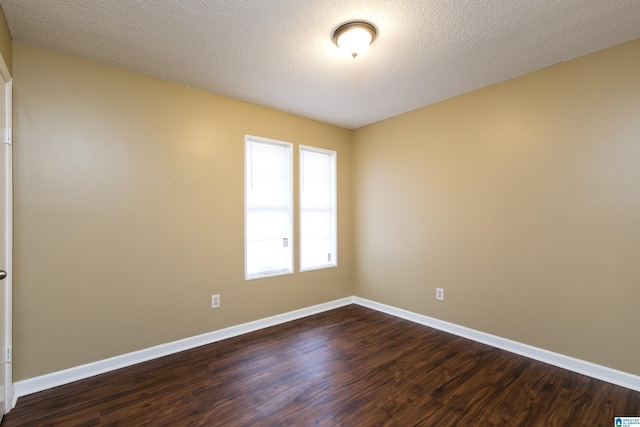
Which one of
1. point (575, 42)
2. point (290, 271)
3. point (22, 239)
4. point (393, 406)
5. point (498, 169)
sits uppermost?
point (575, 42)

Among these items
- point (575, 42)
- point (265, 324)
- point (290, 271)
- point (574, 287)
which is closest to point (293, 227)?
point (290, 271)

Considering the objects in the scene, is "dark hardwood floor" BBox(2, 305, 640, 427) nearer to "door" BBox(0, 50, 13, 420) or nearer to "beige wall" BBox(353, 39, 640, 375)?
"door" BBox(0, 50, 13, 420)

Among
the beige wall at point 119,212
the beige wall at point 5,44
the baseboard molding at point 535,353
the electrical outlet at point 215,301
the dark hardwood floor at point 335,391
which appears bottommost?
the dark hardwood floor at point 335,391

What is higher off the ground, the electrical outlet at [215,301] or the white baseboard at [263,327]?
the electrical outlet at [215,301]

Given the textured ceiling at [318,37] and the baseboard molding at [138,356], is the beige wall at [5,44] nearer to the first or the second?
the textured ceiling at [318,37]

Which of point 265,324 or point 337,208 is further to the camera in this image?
point 337,208

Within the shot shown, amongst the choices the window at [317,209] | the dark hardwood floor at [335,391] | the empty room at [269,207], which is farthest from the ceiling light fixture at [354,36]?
the dark hardwood floor at [335,391]

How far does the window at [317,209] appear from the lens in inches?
151

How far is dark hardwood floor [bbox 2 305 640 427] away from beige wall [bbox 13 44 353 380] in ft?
1.32

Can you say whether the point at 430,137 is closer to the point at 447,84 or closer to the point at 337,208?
the point at 447,84

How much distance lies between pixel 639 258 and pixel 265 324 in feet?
11.1

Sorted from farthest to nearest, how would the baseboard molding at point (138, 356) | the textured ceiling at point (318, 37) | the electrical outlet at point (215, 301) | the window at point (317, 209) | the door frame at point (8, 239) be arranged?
the window at point (317, 209)
the electrical outlet at point (215, 301)
the baseboard molding at point (138, 356)
the door frame at point (8, 239)
the textured ceiling at point (318, 37)

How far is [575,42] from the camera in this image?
7.07 feet

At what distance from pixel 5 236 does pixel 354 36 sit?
2.74m
